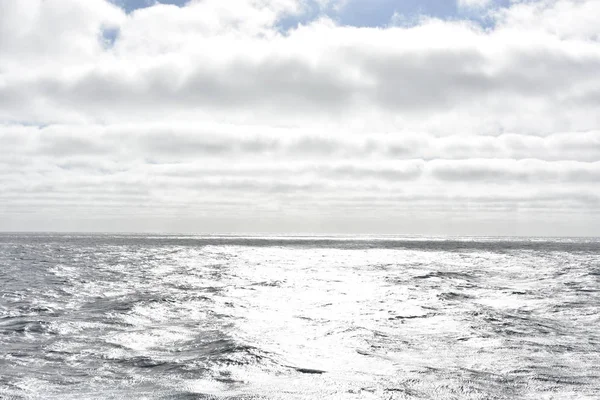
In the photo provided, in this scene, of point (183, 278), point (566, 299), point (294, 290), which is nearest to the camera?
point (566, 299)

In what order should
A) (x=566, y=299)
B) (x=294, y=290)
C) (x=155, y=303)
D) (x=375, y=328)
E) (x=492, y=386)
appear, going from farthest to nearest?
(x=294, y=290)
(x=566, y=299)
(x=155, y=303)
(x=375, y=328)
(x=492, y=386)

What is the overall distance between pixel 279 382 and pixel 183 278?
3149cm

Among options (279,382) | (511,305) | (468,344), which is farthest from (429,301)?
(279,382)

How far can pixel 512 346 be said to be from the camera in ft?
57.6

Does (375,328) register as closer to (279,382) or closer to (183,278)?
(279,382)

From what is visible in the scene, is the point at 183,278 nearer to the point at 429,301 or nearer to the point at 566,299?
the point at 429,301

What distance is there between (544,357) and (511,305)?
12875mm

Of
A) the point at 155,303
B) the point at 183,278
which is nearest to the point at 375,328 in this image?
the point at 155,303

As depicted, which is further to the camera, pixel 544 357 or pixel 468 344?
pixel 468 344

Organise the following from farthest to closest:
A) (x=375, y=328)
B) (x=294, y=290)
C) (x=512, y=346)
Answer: (x=294, y=290)
(x=375, y=328)
(x=512, y=346)

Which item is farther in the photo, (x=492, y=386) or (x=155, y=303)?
(x=155, y=303)

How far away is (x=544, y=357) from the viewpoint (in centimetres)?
1587

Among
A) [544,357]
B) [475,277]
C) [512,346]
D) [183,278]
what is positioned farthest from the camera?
[475,277]

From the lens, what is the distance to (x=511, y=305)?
28.1 m
